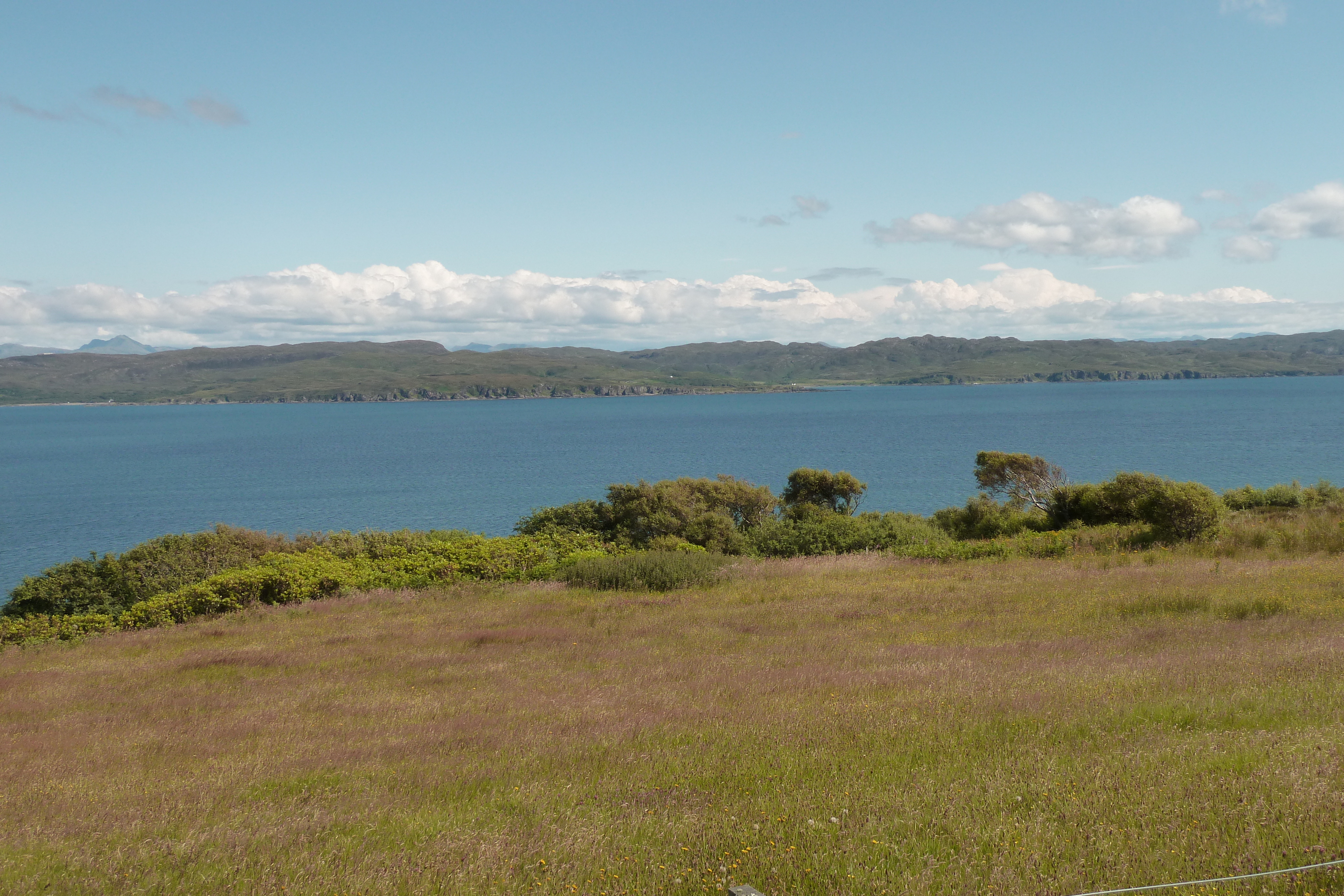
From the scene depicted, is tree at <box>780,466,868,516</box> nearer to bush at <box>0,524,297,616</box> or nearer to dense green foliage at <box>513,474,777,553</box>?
dense green foliage at <box>513,474,777,553</box>

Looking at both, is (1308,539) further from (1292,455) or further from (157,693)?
(1292,455)

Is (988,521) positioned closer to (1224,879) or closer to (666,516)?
(666,516)

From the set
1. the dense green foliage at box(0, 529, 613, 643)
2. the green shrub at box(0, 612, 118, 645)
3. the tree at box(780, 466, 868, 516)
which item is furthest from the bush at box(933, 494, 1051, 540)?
the green shrub at box(0, 612, 118, 645)

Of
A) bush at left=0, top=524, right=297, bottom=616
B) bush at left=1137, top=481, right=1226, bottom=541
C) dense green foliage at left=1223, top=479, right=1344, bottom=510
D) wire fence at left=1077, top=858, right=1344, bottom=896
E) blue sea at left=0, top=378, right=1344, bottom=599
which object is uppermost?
wire fence at left=1077, top=858, right=1344, bottom=896

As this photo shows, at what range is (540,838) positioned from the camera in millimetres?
6594

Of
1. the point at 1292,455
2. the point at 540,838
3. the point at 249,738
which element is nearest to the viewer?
the point at 540,838

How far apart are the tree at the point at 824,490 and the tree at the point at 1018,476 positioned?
6.98m

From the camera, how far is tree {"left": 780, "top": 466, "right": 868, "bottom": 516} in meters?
45.2

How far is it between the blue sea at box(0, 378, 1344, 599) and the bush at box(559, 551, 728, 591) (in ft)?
131

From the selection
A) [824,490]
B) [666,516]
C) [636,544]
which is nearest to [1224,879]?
[636,544]

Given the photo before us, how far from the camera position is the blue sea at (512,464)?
2931 inches

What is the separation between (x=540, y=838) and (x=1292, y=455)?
368ft

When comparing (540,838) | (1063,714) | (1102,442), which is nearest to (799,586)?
(1063,714)

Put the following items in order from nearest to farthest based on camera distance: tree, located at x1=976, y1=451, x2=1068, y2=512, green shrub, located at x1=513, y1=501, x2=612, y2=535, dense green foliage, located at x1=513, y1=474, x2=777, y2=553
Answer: dense green foliage, located at x1=513, y1=474, x2=777, y2=553
green shrub, located at x1=513, y1=501, x2=612, y2=535
tree, located at x1=976, y1=451, x2=1068, y2=512
